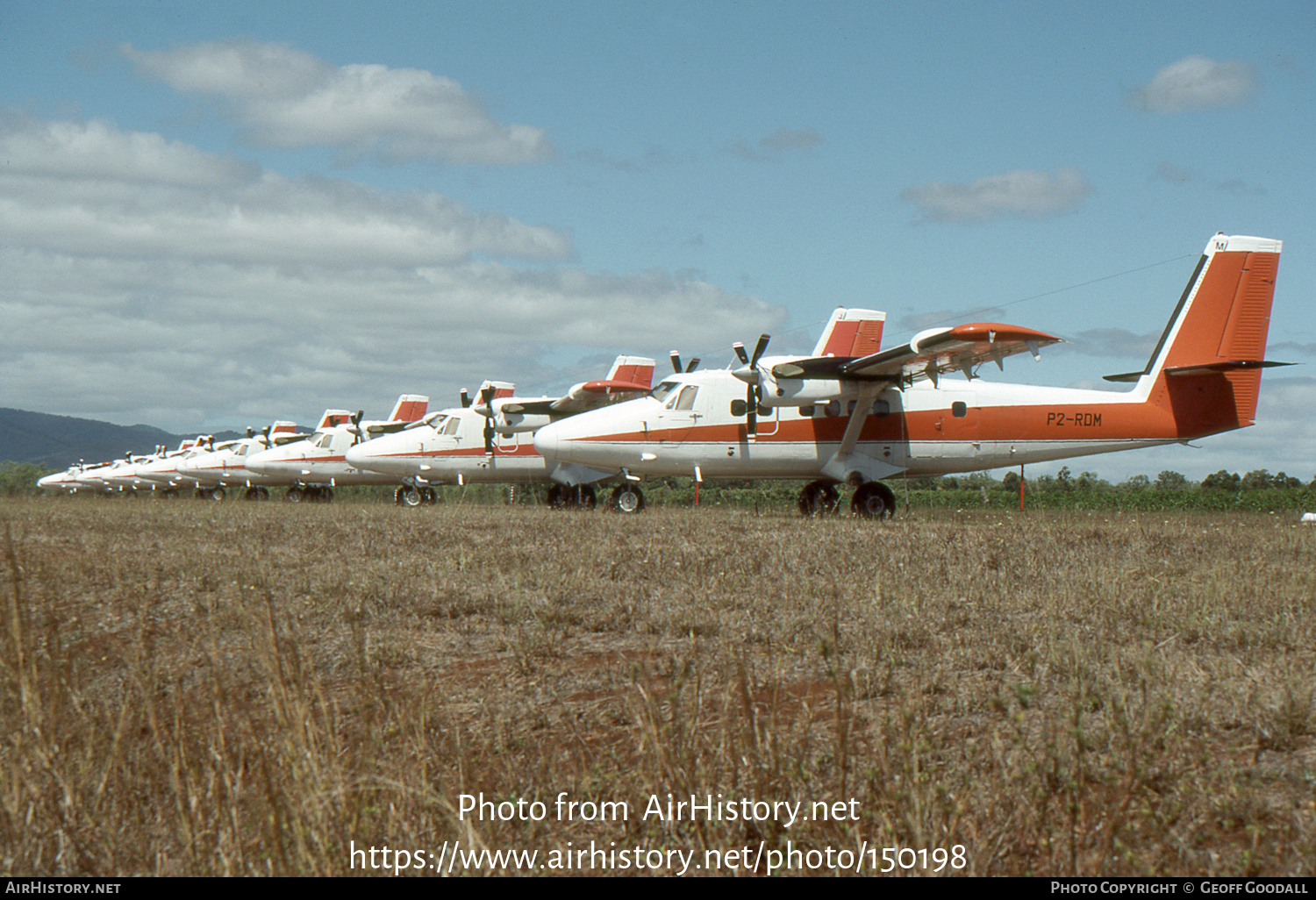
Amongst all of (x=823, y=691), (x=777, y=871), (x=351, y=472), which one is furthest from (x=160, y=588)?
(x=351, y=472)

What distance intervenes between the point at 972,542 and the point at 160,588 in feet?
27.3

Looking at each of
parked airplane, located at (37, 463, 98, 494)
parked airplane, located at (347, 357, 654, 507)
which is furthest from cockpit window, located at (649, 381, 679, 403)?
parked airplane, located at (37, 463, 98, 494)

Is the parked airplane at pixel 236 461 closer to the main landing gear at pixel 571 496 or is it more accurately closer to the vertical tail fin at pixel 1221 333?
the main landing gear at pixel 571 496

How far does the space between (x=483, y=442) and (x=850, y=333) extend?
511 inches

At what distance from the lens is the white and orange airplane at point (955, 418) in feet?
64.1

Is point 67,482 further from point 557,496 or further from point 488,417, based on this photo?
point 557,496

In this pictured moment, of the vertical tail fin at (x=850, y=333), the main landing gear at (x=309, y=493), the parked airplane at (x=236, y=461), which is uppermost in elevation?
the vertical tail fin at (x=850, y=333)

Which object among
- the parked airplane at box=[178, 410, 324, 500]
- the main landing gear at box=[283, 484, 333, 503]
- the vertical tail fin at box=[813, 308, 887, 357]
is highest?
the vertical tail fin at box=[813, 308, 887, 357]

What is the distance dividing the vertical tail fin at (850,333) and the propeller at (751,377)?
2.08 m

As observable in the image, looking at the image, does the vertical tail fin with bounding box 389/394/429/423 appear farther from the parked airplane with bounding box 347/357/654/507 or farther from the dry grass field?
the dry grass field

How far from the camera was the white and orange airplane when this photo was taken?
64.1 feet

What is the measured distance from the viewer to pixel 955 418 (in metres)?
19.9

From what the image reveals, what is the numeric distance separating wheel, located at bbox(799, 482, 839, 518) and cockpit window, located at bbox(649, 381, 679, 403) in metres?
3.99

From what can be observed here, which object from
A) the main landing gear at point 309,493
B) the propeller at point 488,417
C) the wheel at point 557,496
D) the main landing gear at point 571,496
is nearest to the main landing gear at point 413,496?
the propeller at point 488,417
